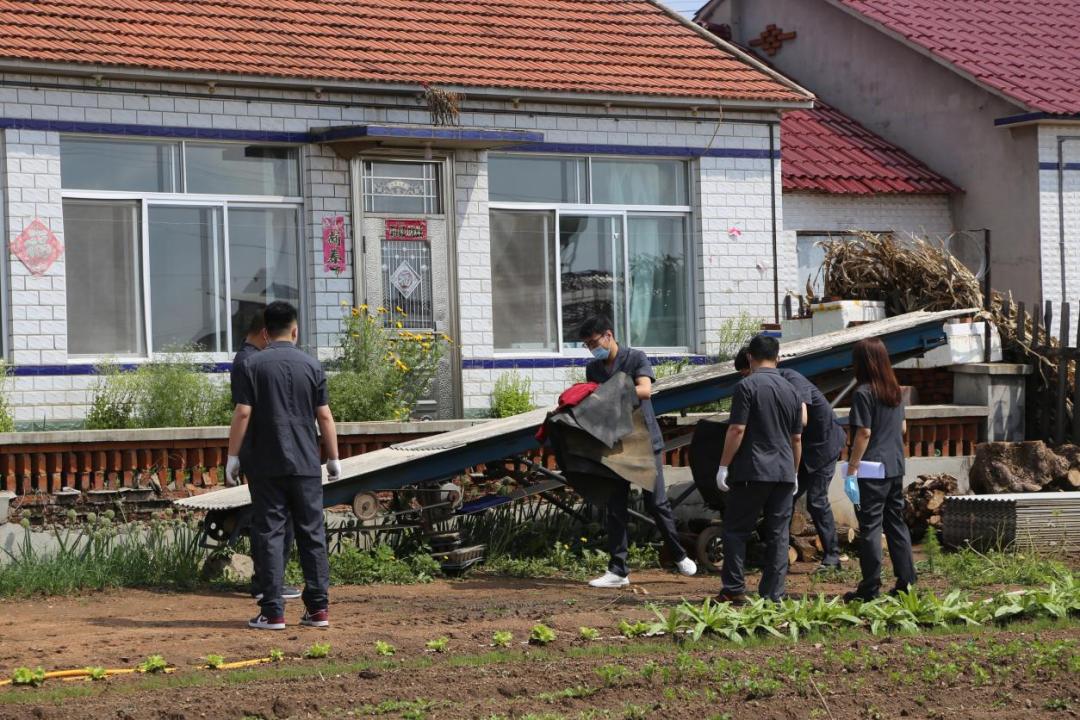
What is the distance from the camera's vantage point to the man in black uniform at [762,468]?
10.0 metres

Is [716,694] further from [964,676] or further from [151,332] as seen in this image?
[151,332]

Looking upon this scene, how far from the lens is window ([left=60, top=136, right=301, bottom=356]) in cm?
1514

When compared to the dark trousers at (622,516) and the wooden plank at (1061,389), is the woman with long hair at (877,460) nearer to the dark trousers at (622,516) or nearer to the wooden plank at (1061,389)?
the dark trousers at (622,516)

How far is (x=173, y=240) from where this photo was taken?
15.6m

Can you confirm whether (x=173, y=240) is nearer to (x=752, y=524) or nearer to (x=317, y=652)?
(x=752, y=524)

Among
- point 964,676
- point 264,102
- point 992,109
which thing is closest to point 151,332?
point 264,102

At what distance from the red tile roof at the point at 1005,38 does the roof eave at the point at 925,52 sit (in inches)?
1.0

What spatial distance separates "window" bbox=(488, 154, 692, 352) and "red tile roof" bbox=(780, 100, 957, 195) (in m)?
2.82

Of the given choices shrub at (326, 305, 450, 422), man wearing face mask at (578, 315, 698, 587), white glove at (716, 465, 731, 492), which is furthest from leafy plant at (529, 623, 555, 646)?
shrub at (326, 305, 450, 422)

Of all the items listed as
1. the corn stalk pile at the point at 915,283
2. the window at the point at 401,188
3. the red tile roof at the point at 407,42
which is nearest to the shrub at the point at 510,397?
the window at the point at 401,188

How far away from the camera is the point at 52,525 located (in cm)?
1302

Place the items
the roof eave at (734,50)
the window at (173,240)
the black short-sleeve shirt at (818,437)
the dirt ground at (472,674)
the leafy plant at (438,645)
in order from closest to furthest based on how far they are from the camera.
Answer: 1. the dirt ground at (472,674)
2. the leafy plant at (438,645)
3. the black short-sleeve shirt at (818,437)
4. the window at (173,240)
5. the roof eave at (734,50)

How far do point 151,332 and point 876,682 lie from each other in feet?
31.7

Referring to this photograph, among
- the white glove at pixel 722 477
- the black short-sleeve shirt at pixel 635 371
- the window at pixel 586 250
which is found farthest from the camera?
the window at pixel 586 250
